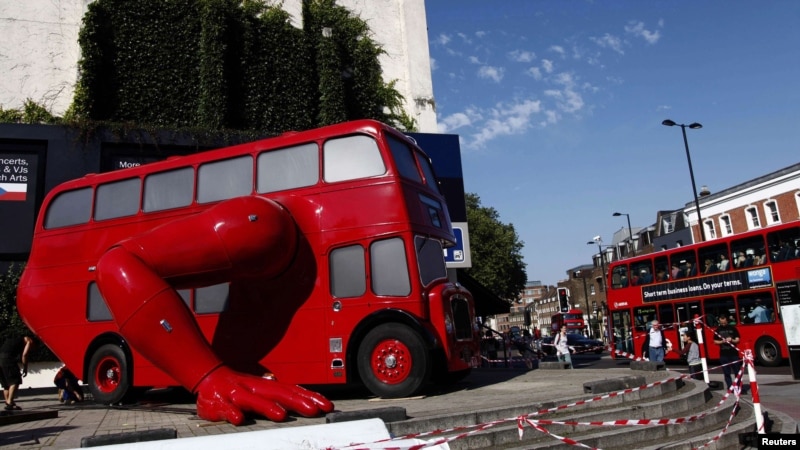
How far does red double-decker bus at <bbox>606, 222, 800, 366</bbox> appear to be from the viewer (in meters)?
17.8

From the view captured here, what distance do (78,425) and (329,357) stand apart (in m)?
3.76

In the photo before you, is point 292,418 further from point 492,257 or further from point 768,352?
point 492,257

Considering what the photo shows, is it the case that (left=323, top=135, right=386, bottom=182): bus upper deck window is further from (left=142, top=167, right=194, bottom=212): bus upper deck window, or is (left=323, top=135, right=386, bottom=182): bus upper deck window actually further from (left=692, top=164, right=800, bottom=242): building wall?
(left=692, top=164, right=800, bottom=242): building wall

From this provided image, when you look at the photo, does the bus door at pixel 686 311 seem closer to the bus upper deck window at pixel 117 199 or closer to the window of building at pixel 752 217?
the bus upper deck window at pixel 117 199

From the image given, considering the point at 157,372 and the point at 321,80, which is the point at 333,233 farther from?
the point at 321,80

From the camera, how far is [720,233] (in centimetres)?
4022

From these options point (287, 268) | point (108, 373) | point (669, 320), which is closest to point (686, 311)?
point (669, 320)

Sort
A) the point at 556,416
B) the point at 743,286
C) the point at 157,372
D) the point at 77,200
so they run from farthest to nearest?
the point at 743,286
the point at 77,200
the point at 157,372
the point at 556,416

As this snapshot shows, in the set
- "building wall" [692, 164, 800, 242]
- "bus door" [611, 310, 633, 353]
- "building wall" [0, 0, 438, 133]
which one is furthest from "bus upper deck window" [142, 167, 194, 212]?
"building wall" [692, 164, 800, 242]

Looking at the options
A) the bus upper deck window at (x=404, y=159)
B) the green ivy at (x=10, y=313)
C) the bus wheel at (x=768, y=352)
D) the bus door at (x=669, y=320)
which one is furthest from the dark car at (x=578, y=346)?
the green ivy at (x=10, y=313)

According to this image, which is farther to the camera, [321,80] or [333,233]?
[321,80]

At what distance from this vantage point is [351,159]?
→ 10.2m

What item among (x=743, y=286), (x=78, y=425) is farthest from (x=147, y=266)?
(x=743, y=286)

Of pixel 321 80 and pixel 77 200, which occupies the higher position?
pixel 321 80
